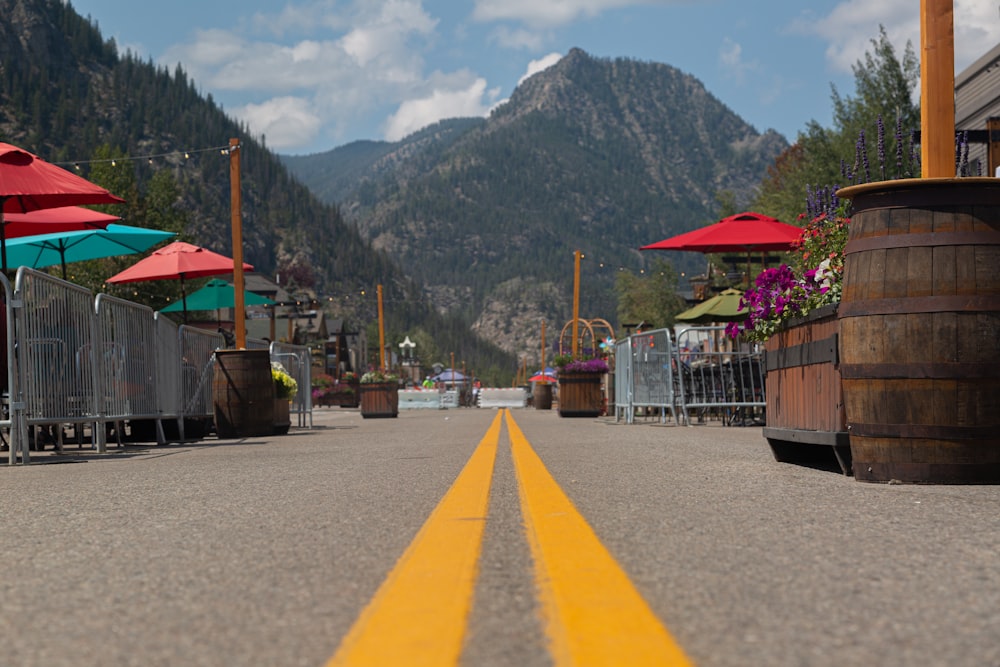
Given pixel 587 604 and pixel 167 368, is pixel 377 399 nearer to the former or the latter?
pixel 167 368

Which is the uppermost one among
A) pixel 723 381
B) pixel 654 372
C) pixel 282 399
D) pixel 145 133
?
pixel 145 133

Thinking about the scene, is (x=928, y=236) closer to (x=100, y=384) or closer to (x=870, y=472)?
(x=870, y=472)

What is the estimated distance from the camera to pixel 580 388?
94.4ft

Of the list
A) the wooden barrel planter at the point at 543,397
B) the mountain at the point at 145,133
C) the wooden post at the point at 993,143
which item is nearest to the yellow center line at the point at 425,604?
the wooden post at the point at 993,143

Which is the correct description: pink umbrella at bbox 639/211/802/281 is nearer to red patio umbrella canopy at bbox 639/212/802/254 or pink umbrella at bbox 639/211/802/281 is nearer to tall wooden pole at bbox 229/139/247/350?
red patio umbrella canopy at bbox 639/212/802/254

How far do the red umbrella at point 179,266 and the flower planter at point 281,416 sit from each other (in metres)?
2.49

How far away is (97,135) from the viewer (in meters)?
162

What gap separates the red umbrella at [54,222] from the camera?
1625 centimetres

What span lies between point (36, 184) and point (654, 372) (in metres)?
10.6

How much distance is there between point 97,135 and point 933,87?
549 ft

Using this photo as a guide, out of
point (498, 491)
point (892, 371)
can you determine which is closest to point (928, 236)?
point (892, 371)

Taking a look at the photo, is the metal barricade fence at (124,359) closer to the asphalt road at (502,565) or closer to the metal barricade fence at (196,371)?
the metal barricade fence at (196,371)

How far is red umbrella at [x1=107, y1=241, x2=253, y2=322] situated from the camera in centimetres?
1953

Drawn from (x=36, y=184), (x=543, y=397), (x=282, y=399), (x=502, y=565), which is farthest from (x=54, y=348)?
(x=543, y=397)
